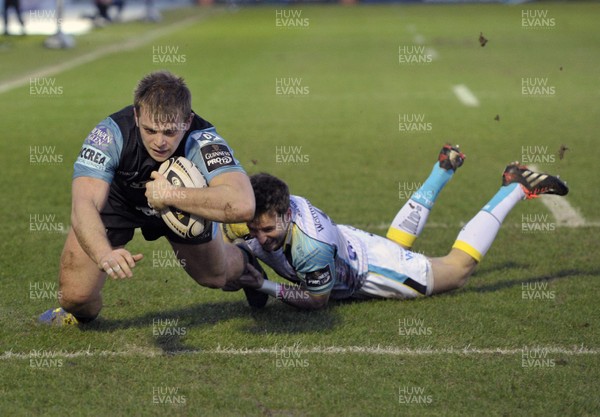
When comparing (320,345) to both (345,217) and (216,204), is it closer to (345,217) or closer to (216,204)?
(216,204)

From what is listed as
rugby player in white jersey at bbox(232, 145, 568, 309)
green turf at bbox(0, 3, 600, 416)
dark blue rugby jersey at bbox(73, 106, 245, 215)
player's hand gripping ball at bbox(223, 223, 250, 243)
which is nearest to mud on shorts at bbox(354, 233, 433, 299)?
rugby player in white jersey at bbox(232, 145, 568, 309)

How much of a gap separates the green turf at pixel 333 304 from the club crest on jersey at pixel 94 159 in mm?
1243

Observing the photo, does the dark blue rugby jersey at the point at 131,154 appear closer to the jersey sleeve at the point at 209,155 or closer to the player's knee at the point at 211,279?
the jersey sleeve at the point at 209,155

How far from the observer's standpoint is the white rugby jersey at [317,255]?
265 inches

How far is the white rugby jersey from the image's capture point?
22.1ft

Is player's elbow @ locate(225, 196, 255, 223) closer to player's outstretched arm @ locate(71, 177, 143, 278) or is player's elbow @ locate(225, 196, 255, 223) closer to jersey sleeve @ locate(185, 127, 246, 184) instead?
jersey sleeve @ locate(185, 127, 246, 184)

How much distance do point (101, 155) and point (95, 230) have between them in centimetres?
55

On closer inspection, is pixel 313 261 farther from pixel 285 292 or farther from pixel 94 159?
pixel 94 159

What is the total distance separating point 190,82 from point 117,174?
14863mm

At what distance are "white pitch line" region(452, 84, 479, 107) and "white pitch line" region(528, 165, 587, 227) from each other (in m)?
7.47

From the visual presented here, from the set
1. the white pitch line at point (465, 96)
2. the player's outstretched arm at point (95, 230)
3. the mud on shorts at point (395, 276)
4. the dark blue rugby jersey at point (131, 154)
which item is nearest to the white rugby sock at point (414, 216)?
the mud on shorts at point (395, 276)

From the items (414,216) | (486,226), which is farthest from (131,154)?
(486,226)

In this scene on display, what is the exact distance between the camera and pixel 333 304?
7.32 meters

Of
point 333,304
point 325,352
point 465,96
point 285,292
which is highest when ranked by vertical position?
point 465,96
